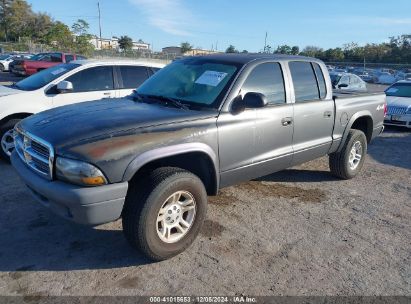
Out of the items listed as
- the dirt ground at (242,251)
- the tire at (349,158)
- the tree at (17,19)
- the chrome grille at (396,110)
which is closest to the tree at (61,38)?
the chrome grille at (396,110)

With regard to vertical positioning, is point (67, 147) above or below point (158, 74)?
below

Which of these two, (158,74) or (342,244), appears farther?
(158,74)

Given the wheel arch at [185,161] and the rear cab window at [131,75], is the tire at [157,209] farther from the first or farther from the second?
the rear cab window at [131,75]

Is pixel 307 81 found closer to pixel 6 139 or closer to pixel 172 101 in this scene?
pixel 172 101

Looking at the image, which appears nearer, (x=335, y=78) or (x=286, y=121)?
(x=286, y=121)

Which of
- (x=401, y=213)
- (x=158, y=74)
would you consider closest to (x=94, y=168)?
(x=158, y=74)

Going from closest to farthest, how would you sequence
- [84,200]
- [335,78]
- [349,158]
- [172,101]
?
[84,200] < [172,101] < [349,158] < [335,78]

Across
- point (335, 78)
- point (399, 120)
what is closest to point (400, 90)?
point (399, 120)

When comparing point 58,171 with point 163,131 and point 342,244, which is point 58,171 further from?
point 342,244

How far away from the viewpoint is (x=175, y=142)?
3.27 meters

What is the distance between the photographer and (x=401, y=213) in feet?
15.3

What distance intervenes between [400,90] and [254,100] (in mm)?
9786

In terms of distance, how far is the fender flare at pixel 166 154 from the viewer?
3.02m

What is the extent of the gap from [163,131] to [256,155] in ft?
4.13
